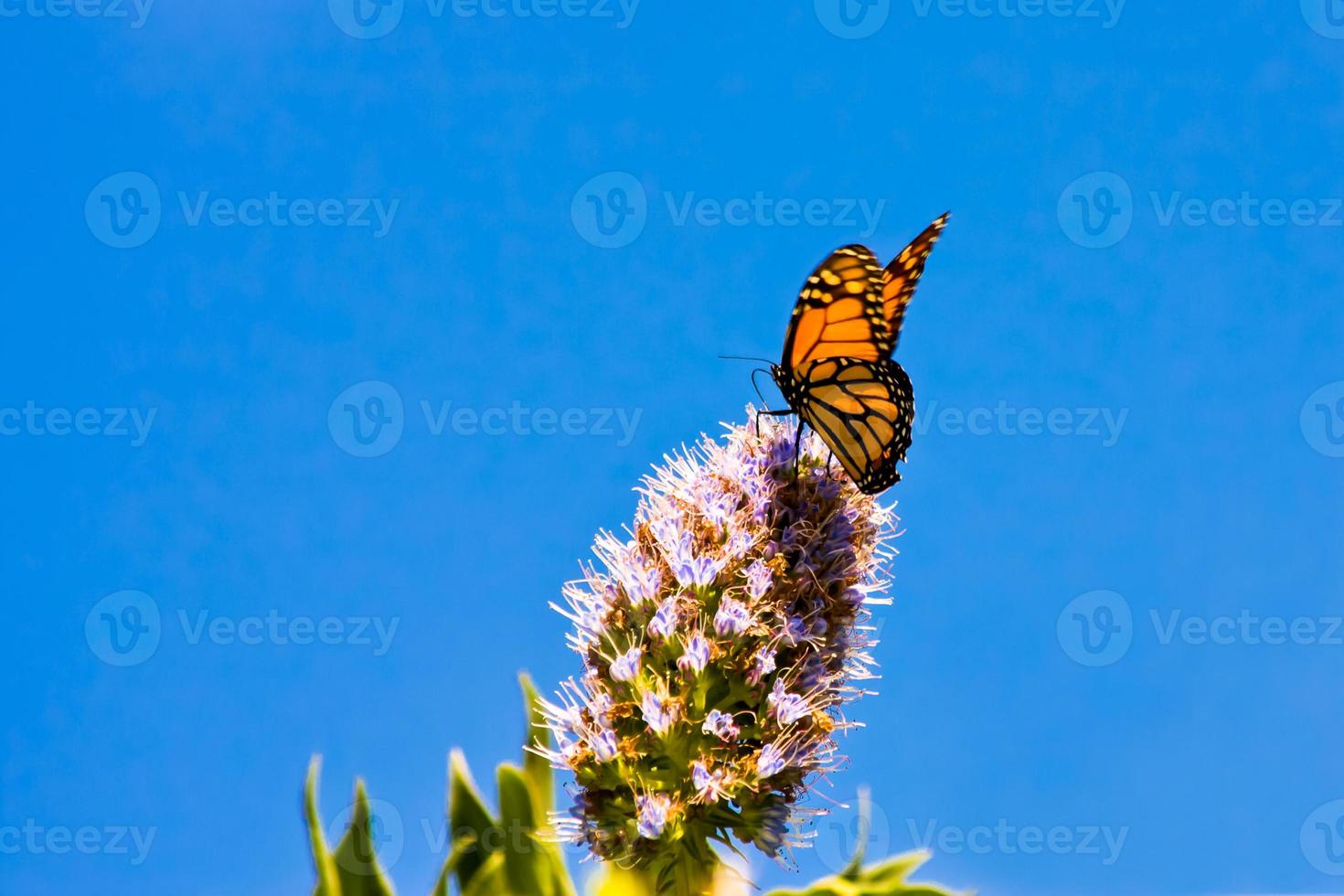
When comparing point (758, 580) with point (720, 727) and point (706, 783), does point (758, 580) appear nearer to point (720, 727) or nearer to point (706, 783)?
point (720, 727)

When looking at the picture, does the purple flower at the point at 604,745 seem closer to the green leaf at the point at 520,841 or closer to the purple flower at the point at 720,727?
the purple flower at the point at 720,727

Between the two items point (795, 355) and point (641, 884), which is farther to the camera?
point (795, 355)

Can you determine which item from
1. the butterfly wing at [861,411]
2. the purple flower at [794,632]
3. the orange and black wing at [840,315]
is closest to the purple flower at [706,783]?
the purple flower at [794,632]

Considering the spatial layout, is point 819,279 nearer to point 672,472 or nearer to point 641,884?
point 672,472

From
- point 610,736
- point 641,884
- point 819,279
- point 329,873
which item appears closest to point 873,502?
point 819,279

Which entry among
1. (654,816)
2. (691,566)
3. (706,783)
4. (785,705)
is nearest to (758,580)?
(691,566)

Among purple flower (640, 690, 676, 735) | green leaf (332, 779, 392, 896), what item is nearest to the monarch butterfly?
purple flower (640, 690, 676, 735)

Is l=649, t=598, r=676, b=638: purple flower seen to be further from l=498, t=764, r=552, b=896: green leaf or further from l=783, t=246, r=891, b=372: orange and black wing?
l=783, t=246, r=891, b=372: orange and black wing
